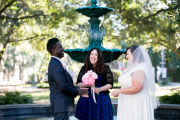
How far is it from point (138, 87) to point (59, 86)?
3.95 ft

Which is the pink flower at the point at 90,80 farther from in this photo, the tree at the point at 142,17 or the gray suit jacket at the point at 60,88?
the tree at the point at 142,17

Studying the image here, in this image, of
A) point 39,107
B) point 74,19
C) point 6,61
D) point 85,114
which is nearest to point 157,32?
point 74,19

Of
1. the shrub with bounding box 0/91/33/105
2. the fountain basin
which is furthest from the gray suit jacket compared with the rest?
the shrub with bounding box 0/91/33/105

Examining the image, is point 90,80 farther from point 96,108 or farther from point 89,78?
point 96,108

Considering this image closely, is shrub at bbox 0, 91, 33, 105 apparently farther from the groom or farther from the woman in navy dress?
the groom

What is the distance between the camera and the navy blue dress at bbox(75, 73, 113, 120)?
4602 millimetres

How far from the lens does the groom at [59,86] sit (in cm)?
366

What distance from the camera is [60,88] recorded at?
3662 millimetres

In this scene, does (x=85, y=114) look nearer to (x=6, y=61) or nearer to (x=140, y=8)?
(x=140, y=8)

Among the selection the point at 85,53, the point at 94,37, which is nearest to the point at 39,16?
the point at 94,37

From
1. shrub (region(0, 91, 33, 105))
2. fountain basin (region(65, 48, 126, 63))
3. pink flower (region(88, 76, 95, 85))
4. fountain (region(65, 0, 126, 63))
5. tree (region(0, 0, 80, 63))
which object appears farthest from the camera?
tree (region(0, 0, 80, 63))

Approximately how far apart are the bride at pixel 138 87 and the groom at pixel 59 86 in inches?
30.3

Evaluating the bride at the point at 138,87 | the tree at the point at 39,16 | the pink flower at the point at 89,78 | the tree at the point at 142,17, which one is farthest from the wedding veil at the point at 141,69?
the tree at the point at 39,16

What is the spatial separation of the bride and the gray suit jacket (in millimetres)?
766
